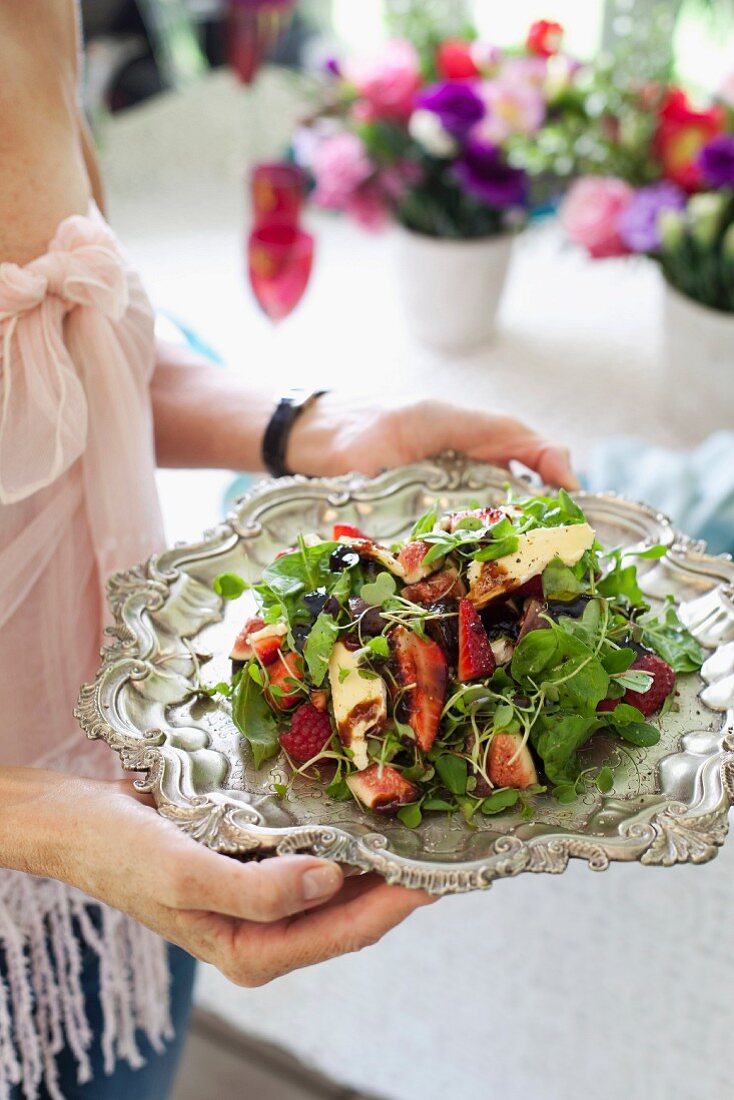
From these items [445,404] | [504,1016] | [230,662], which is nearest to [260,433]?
[445,404]

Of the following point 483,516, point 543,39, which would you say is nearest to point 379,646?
point 483,516

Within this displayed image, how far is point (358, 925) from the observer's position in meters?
0.60

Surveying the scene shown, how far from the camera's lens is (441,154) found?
1.43m

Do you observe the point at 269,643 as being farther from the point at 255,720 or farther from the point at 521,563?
the point at 521,563

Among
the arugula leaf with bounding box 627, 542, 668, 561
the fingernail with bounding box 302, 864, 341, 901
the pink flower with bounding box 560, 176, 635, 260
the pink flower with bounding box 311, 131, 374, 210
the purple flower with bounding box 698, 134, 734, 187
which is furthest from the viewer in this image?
the pink flower with bounding box 311, 131, 374, 210

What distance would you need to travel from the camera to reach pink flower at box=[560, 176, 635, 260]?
53.0 inches

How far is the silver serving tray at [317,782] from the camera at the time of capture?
57 cm

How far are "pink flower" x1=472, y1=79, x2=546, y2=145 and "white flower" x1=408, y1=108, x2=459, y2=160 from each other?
38 mm

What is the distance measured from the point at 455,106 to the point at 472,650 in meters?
0.95

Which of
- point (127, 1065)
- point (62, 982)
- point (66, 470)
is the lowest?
point (127, 1065)

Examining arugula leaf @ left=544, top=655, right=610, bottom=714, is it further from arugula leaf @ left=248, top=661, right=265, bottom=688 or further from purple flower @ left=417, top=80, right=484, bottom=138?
purple flower @ left=417, top=80, right=484, bottom=138

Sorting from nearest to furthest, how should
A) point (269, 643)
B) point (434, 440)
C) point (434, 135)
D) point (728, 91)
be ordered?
point (269, 643) < point (434, 440) < point (728, 91) < point (434, 135)

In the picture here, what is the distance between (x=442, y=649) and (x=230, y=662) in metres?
0.14

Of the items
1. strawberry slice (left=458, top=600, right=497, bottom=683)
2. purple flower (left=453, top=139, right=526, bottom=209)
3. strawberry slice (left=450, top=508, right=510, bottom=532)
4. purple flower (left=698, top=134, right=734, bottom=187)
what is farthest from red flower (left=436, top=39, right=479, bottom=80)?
strawberry slice (left=458, top=600, right=497, bottom=683)
